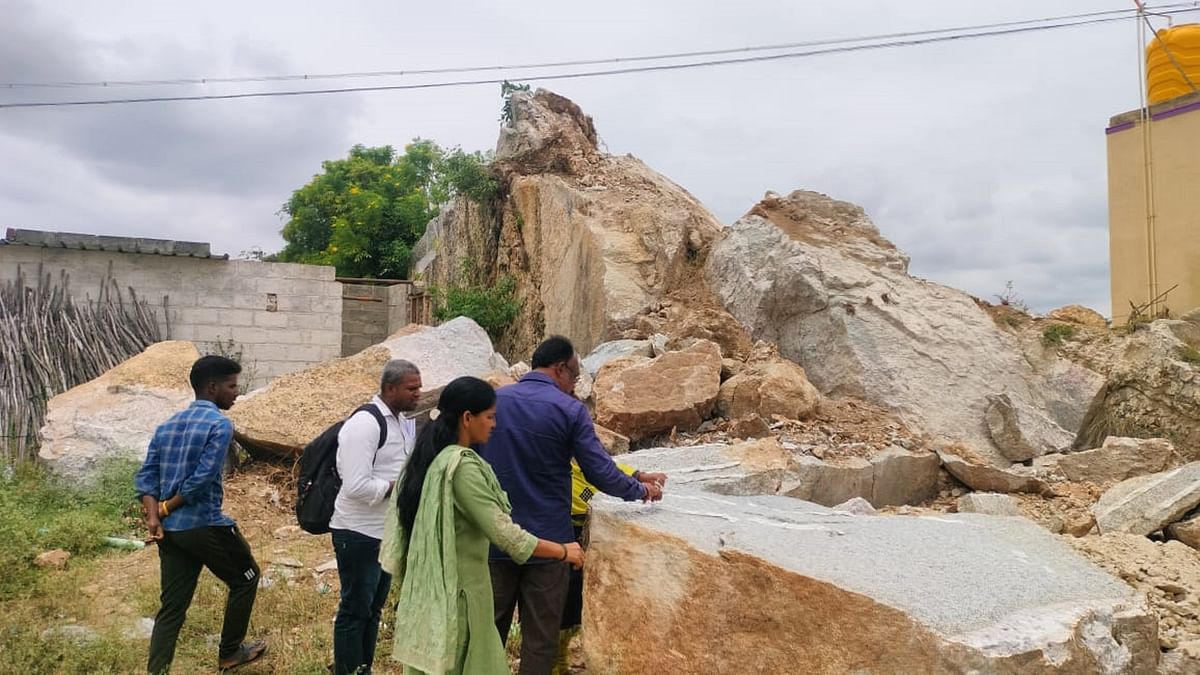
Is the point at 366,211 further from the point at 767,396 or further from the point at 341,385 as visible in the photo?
the point at 767,396

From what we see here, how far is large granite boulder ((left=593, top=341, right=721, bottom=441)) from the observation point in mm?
6312

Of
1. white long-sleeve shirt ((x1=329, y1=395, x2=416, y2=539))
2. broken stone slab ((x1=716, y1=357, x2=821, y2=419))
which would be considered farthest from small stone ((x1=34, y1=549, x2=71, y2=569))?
broken stone slab ((x1=716, y1=357, x2=821, y2=419))

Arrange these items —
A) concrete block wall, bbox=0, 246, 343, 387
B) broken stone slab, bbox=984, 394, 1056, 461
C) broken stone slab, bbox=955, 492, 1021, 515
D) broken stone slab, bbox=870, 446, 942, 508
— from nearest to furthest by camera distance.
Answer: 1. broken stone slab, bbox=955, 492, 1021, 515
2. broken stone slab, bbox=870, 446, 942, 508
3. broken stone slab, bbox=984, 394, 1056, 461
4. concrete block wall, bbox=0, 246, 343, 387

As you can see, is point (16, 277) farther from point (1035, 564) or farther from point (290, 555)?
point (1035, 564)

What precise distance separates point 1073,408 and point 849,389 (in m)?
2.05

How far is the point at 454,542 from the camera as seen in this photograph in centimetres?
278

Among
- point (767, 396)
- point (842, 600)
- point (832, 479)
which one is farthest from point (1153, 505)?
point (842, 600)

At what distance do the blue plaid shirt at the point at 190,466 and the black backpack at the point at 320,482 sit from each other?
1.24ft

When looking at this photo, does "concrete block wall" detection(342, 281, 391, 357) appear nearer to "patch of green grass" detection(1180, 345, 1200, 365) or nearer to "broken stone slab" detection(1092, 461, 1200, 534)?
"patch of green grass" detection(1180, 345, 1200, 365)

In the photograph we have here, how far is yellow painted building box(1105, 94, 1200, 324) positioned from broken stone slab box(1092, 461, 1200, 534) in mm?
6030

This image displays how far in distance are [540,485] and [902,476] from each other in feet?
11.6

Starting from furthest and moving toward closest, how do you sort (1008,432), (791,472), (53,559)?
(1008,432) → (53,559) → (791,472)

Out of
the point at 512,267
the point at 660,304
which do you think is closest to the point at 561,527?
the point at 660,304

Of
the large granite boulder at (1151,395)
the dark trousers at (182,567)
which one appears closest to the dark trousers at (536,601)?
the dark trousers at (182,567)
